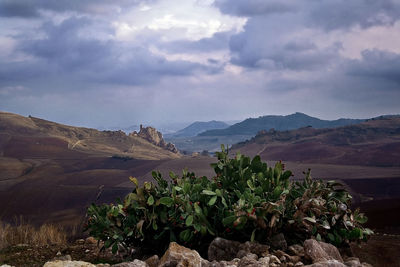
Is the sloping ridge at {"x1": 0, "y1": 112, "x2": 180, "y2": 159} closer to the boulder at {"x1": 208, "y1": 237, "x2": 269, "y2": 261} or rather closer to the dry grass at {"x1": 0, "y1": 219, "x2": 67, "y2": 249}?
the dry grass at {"x1": 0, "y1": 219, "x2": 67, "y2": 249}

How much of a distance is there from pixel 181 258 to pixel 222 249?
978mm

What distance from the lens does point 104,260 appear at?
580cm

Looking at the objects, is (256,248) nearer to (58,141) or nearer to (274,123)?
(58,141)

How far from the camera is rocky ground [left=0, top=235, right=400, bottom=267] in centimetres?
376

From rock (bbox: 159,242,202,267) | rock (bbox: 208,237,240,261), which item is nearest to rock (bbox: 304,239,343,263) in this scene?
rock (bbox: 208,237,240,261)

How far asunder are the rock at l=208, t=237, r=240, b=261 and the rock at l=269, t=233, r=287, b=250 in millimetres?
463

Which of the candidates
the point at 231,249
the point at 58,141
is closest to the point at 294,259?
the point at 231,249

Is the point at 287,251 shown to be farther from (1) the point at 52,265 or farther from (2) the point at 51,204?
(2) the point at 51,204

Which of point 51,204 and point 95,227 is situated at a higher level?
point 95,227

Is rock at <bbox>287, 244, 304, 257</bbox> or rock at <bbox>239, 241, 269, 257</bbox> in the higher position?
rock at <bbox>239, 241, 269, 257</bbox>

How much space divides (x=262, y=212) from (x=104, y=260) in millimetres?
2860

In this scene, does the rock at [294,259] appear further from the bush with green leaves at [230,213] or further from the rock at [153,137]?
the rock at [153,137]

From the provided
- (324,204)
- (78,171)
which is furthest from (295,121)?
(324,204)

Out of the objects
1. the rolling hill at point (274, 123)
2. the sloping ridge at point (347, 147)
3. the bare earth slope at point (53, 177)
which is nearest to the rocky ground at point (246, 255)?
the bare earth slope at point (53, 177)
